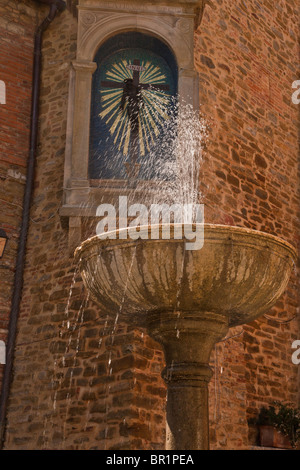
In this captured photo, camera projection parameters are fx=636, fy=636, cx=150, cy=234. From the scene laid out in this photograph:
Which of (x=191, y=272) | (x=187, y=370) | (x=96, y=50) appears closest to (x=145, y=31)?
(x=96, y=50)

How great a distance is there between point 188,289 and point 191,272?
0.38 ft

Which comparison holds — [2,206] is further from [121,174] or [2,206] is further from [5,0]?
[5,0]

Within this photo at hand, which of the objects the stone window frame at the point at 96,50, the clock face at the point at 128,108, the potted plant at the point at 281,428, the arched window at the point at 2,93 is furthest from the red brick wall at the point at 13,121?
the potted plant at the point at 281,428

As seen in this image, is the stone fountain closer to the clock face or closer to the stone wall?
the stone wall

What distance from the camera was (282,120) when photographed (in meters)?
9.48

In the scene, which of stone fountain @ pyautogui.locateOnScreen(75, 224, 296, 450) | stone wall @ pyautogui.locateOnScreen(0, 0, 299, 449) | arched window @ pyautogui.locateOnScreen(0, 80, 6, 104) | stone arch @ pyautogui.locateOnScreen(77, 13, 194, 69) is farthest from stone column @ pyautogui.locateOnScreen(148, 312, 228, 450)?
arched window @ pyautogui.locateOnScreen(0, 80, 6, 104)

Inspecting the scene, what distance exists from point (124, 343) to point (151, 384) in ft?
1.52

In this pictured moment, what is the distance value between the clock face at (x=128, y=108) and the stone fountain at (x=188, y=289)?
3.38 m

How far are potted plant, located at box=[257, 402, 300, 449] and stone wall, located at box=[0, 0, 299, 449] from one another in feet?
0.48

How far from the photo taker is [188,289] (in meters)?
3.69

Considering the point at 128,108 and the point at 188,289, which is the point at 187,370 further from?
the point at 128,108

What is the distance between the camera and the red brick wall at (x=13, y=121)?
738 cm
